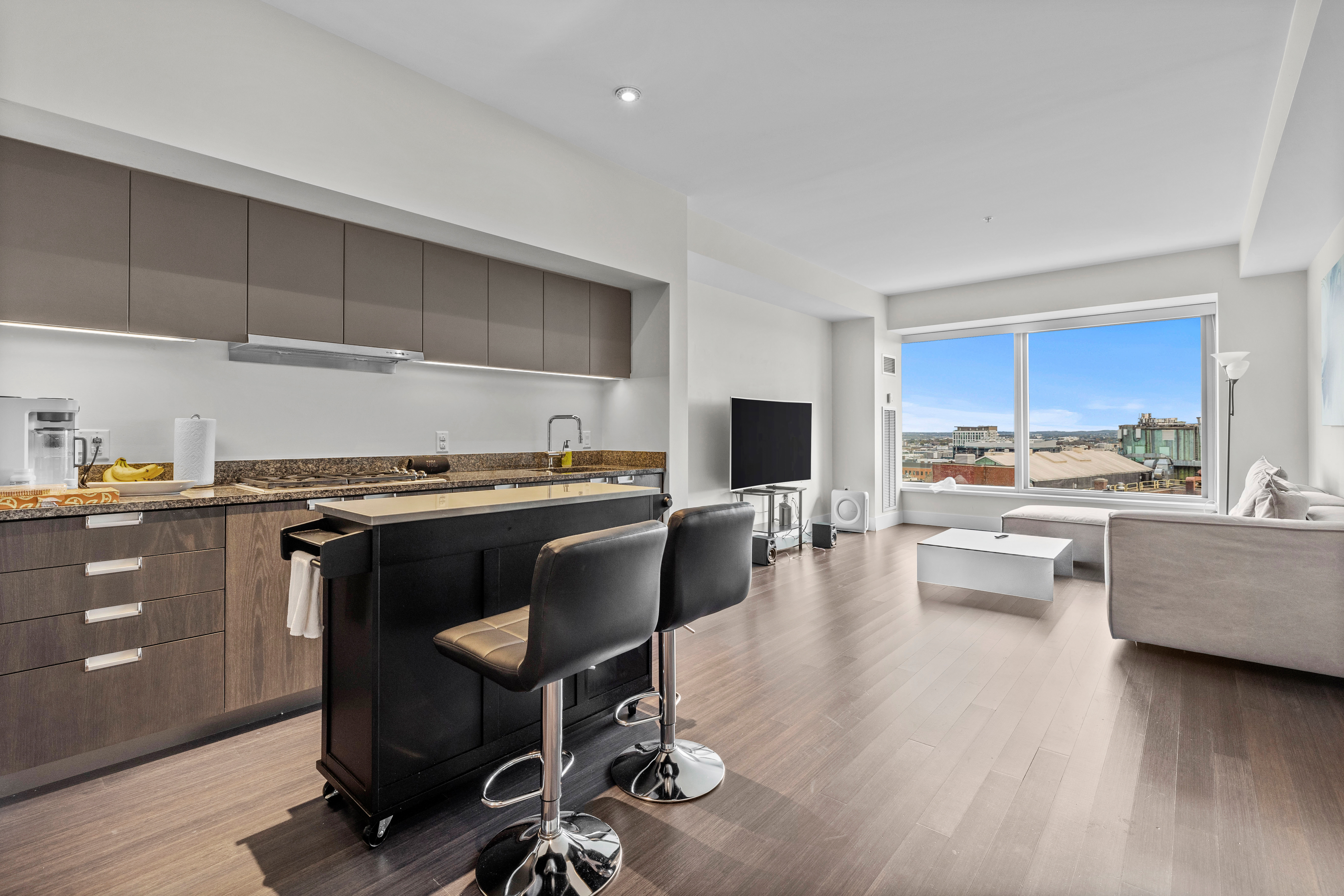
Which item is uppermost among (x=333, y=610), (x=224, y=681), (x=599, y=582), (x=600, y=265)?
(x=600, y=265)

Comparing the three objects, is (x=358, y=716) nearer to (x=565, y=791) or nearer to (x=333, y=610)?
(x=333, y=610)

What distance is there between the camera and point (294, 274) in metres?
2.80

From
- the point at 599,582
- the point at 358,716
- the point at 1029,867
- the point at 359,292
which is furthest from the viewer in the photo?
the point at 359,292

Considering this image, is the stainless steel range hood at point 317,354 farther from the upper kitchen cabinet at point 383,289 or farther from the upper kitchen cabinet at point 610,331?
the upper kitchen cabinet at point 610,331

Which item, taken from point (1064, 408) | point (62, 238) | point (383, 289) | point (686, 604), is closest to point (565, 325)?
point (383, 289)

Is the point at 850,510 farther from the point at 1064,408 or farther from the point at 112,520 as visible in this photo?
the point at 112,520

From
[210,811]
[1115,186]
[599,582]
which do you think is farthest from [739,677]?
[1115,186]

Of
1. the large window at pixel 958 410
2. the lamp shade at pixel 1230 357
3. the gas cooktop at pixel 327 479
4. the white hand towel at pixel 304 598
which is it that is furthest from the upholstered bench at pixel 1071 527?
the white hand towel at pixel 304 598

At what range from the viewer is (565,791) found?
2025mm

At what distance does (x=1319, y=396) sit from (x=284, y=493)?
6.91 metres

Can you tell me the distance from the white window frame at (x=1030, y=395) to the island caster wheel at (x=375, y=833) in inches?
253

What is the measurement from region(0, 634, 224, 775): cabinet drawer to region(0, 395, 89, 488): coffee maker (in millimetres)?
692

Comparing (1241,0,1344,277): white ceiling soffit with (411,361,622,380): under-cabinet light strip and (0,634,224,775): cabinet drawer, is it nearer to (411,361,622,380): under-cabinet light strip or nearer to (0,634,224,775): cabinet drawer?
(411,361,622,380): under-cabinet light strip

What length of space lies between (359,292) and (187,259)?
0.69 meters
